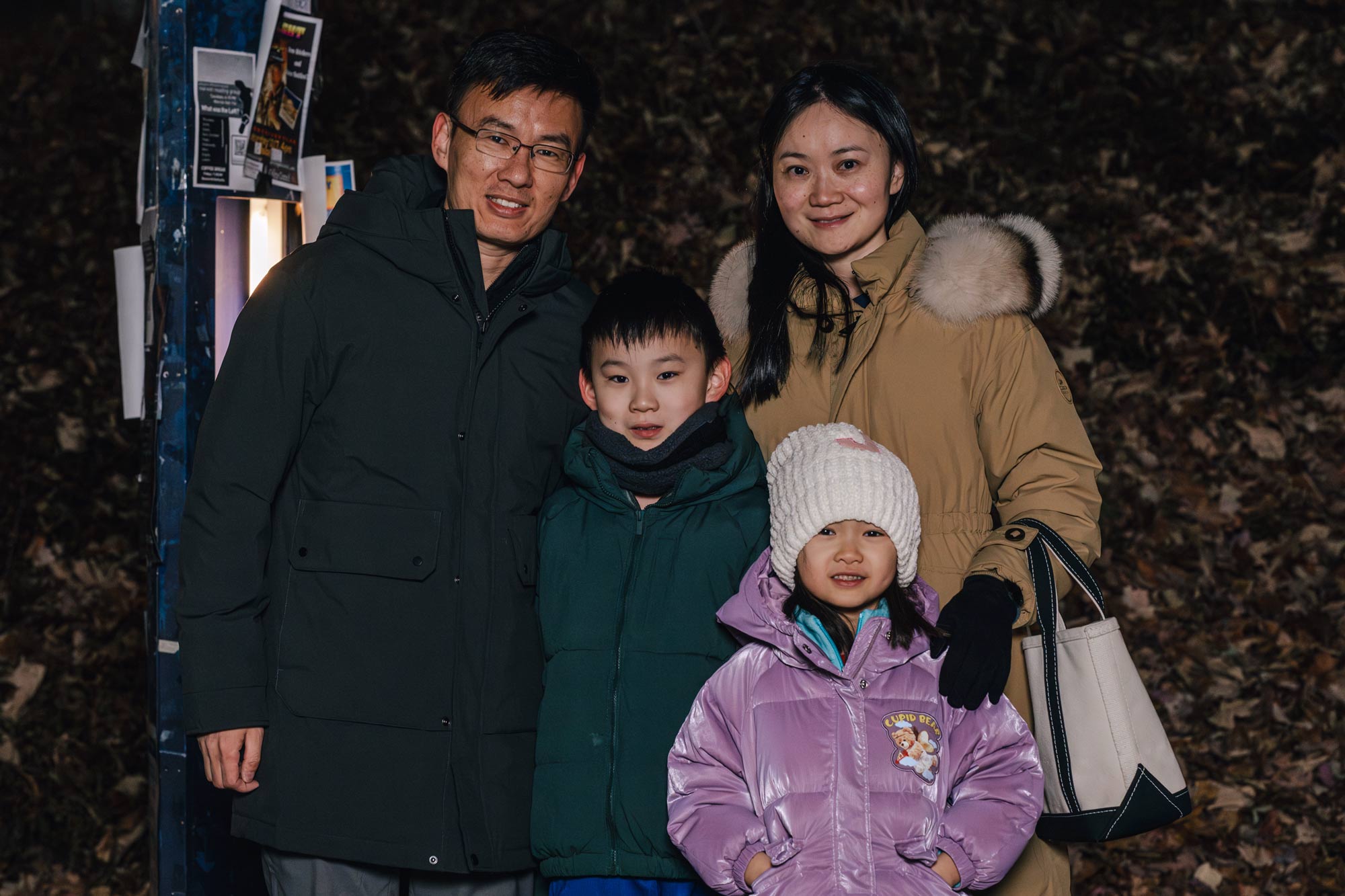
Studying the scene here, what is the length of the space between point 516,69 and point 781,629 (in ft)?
4.92

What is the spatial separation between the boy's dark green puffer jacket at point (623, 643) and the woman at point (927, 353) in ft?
1.26

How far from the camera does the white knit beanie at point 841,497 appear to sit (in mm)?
2396

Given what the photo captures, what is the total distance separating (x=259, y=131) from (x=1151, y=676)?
13.8 feet

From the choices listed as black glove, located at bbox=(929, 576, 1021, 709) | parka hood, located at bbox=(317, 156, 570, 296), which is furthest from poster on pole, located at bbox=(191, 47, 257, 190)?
black glove, located at bbox=(929, 576, 1021, 709)

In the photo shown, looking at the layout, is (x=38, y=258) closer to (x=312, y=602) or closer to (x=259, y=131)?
(x=259, y=131)

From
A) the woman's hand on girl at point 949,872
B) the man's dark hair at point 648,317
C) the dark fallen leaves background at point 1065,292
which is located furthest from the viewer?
the dark fallen leaves background at point 1065,292

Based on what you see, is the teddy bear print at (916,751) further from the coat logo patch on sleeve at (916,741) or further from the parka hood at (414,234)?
the parka hood at (414,234)

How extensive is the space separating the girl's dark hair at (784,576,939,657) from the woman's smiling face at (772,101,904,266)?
903 millimetres

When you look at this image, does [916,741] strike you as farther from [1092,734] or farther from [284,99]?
[284,99]

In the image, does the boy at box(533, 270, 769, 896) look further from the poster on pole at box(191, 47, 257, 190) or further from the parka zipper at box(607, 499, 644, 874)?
the poster on pole at box(191, 47, 257, 190)

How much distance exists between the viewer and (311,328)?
8.48 feet

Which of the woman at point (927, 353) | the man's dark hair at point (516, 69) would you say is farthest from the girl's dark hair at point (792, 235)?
the man's dark hair at point (516, 69)

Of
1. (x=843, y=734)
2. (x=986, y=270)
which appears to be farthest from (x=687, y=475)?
(x=986, y=270)

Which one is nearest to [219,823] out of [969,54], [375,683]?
[375,683]
